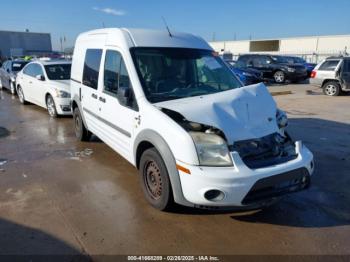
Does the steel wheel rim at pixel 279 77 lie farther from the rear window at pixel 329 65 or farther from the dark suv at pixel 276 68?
the rear window at pixel 329 65

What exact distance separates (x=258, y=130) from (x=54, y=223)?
2404 mm

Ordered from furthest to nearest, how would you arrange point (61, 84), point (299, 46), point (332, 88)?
1. point (299, 46)
2. point (332, 88)
3. point (61, 84)

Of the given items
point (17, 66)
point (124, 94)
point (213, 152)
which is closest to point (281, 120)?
point (213, 152)

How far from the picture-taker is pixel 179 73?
4.43m

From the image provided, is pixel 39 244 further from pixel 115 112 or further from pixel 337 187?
pixel 337 187

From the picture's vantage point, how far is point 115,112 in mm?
4504

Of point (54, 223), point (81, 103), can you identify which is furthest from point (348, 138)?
point (54, 223)

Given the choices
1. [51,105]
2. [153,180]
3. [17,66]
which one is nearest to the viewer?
[153,180]

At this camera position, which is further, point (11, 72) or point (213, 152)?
point (11, 72)

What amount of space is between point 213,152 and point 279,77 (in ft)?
59.9

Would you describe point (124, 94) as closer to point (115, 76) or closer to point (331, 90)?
point (115, 76)

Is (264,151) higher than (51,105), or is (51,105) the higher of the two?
(264,151)

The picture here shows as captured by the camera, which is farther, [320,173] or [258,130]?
[320,173]

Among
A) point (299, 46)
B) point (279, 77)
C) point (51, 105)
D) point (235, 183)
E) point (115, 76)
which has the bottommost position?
point (279, 77)
